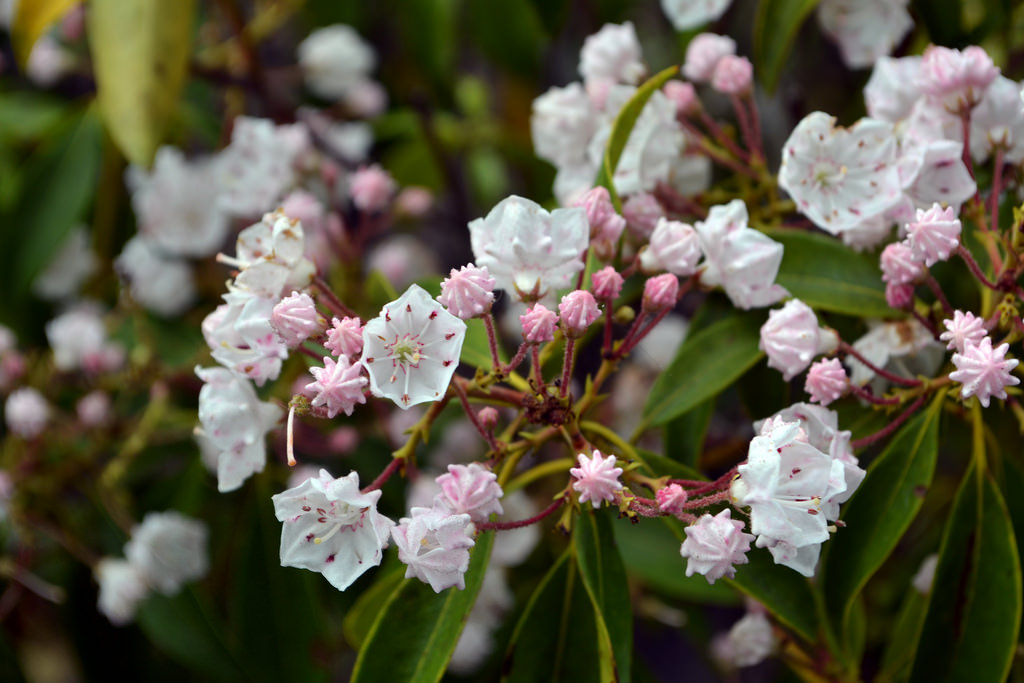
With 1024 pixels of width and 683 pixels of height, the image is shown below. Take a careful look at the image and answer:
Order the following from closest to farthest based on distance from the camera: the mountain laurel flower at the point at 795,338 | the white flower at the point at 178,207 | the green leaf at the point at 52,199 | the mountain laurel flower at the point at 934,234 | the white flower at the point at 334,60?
the mountain laurel flower at the point at 934,234
the mountain laurel flower at the point at 795,338
the green leaf at the point at 52,199
the white flower at the point at 178,207
the white flower at the point at 334,60

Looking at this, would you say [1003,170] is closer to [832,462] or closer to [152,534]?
[832,462]

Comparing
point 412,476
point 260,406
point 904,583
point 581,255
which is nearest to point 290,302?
point 260,406

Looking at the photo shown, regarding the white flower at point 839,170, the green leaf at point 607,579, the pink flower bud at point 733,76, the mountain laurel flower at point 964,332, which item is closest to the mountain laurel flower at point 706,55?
the pink flower bud at point 733,76

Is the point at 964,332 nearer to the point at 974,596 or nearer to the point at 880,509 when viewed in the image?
the point at 880,509

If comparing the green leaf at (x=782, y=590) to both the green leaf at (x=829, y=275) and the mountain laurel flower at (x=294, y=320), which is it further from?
the mountain laurel flower at (x=294, y=320)

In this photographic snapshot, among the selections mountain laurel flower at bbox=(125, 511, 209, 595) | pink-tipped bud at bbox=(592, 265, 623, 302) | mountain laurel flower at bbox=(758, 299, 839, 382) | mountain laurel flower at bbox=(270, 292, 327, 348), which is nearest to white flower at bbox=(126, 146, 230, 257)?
mountain laurel flower at bbox=(125, 511, 209, 595)

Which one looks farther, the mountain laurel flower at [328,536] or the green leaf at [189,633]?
the green leaf at [189,633]

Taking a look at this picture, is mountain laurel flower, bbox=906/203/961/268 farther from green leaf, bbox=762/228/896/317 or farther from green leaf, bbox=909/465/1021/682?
green leaf, bbox=909/465/1021/682
